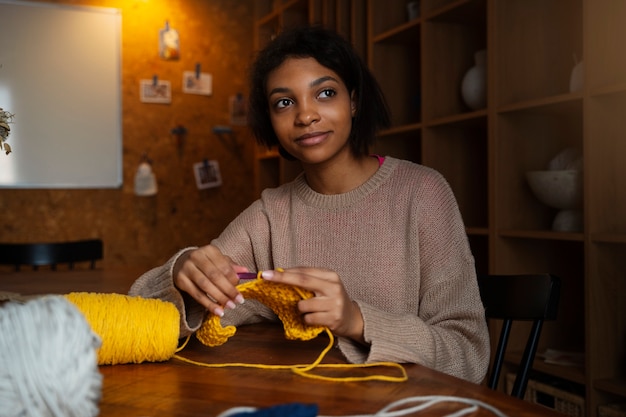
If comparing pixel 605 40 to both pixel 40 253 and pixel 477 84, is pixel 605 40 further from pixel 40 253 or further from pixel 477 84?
pixel 40 253

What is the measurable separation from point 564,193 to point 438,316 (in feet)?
3.59

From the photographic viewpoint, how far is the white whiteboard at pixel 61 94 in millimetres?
3908

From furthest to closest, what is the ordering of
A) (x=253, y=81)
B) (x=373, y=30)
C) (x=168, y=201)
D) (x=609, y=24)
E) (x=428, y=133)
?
(x=168, y=201) < (x=373, y=30) < (x=428, y=133) < (x=609, y=24) < (x=253, y=81)

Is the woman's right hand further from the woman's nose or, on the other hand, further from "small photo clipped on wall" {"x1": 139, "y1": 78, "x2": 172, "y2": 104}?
"small photo clipped on wall" {"x1": 139, "y1": 78, "x2": 172, "y2": 104}

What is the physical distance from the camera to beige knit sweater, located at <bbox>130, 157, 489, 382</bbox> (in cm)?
116

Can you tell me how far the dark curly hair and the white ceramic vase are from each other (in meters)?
1.03

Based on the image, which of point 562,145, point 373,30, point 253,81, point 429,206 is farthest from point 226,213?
point 429,206

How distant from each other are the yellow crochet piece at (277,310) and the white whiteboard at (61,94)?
323cm

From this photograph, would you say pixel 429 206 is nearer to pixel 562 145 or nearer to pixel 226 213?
pixel 562 145

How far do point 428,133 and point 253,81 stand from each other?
48.6 inches

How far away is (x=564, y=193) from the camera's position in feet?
6.95

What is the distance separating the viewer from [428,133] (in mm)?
2715

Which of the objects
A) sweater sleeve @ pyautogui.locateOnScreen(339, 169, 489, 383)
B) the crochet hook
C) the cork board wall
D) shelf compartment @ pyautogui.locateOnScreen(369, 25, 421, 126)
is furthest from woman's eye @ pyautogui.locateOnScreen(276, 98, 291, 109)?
the cork board wall

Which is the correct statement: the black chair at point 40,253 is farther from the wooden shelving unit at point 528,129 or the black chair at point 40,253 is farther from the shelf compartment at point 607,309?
the shelf compartment at point 607,309
